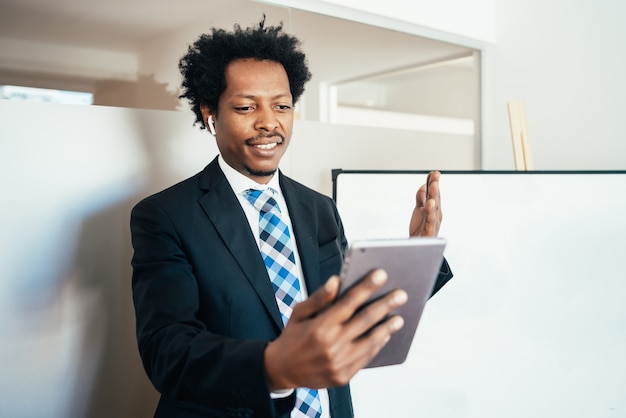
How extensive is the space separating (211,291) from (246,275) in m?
0.09

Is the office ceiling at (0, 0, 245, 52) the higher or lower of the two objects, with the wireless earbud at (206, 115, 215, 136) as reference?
higher

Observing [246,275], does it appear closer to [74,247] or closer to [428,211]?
[428,211]

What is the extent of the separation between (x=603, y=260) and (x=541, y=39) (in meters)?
1.20

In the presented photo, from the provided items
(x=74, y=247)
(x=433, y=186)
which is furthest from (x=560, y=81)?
(x=74, y=247)

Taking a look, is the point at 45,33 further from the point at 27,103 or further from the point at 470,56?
the point at 470,56

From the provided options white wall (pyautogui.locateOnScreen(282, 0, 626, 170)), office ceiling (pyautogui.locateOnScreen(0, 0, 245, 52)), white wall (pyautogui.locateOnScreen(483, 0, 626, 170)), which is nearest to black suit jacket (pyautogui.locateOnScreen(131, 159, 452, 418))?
office ceiling (pyautogui.locateOnScreen(0, 0, 245, 52))

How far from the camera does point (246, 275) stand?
1.34m

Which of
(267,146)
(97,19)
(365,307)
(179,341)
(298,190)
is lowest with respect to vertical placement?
(179,341)

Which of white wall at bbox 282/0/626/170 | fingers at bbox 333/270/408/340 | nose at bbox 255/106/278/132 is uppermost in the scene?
white wall at bbox 282/0/626/170

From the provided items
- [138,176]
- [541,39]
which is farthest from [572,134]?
[138,176]

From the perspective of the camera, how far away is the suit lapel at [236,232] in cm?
133

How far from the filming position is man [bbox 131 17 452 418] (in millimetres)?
839

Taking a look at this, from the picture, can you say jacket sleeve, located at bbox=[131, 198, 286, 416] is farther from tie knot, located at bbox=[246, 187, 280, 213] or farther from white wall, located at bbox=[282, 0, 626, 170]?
white wall, located at bbox=[282, 0, 626, 170]

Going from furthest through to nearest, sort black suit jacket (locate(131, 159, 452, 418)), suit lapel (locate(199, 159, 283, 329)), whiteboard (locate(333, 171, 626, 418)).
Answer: whiteboard (locate(333, 171, 626, 418)) → suit lapel (locate(199, 159, 283, 329)) → black suit jacket (locate(131, 159, 452, 418))
